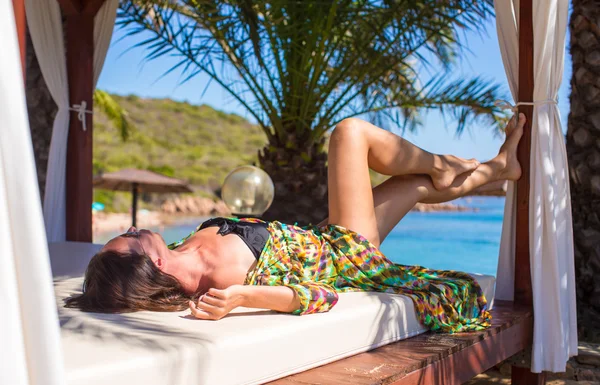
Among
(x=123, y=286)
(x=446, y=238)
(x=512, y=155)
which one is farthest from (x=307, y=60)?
(x=446, y=238)

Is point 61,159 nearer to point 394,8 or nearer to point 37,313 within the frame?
point 394,8

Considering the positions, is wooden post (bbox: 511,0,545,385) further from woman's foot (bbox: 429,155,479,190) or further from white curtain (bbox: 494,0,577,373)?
woman's foot (bbox: 429,155,479,190)

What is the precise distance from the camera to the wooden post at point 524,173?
3.15 m

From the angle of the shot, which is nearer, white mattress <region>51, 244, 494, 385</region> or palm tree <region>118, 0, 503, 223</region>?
white mattress <region>51, 244, 494, 385</region>

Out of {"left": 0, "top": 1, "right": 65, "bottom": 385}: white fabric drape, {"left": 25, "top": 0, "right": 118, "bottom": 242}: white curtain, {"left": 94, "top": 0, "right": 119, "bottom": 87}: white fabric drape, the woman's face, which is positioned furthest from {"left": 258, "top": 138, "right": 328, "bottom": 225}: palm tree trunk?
{"left": 0, "top": 1, "right": 65, "bottom": 385}: white fabric drape

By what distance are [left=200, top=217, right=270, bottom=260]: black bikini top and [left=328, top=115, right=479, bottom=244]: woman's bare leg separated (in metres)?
0.42

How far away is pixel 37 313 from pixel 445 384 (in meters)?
1.61

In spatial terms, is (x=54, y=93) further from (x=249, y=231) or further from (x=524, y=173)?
(x=524, y=173)

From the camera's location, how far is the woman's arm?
186 cm

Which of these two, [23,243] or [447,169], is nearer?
[23,243]

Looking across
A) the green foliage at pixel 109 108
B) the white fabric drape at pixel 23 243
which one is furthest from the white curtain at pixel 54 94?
the green foliage at pixel 109 108

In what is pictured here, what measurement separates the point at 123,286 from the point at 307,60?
160 inches

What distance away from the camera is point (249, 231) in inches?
95.3

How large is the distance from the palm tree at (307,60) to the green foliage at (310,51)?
11 mm
